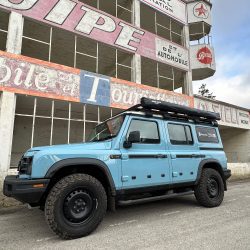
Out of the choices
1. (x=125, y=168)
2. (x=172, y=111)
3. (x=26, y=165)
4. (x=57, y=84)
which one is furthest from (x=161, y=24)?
(x=26, y=165)

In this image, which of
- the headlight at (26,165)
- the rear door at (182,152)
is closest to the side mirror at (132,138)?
the rear door at (182,152)

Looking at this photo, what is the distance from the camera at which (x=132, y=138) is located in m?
4.73

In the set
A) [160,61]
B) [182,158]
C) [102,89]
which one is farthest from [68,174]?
[160,61]

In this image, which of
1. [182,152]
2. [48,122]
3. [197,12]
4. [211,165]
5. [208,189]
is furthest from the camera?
[197,12]

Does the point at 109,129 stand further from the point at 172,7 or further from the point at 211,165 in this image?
the point at 172,7

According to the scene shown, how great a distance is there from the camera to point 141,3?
588 inches

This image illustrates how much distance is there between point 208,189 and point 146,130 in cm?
247

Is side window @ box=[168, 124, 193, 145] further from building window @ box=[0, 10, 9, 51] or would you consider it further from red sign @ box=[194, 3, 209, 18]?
red sign @ box=[194, 3, 209, 18]

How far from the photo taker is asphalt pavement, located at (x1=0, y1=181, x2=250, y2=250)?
12.5 ft

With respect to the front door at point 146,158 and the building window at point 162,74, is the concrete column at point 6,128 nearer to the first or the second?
the front door at point 146,158

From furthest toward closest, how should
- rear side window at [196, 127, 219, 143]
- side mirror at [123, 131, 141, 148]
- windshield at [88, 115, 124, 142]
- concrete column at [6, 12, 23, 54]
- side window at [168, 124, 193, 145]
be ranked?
concrete column at [6, 12, 23, 54] < rear side window at [196, 127, 219, 143] < side window at [168, 124, 193, 145] < windshield at [88, 115, 124, 142] < side mirror at [123, 131, 141, 148]

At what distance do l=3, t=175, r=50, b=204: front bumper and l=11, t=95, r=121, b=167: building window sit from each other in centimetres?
664

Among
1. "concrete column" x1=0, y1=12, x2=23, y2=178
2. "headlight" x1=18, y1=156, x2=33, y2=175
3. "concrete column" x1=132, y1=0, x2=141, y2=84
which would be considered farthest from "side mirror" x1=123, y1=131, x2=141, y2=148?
"concrete column" x1=132, y1=0, x2=141, y2=84

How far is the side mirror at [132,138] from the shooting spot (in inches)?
184
